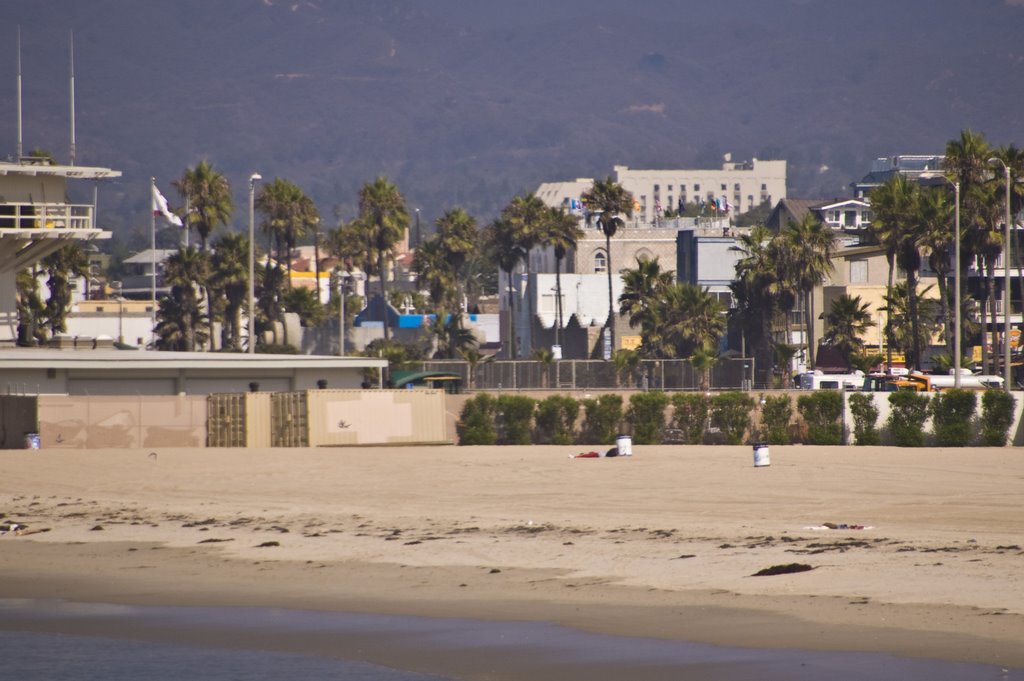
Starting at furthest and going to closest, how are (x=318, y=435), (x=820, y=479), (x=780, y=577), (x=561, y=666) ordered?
(x=318, y=435) → (x=820, y=479) → (x=780, y=577) → (x=561, y=666)

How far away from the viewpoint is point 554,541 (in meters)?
21.2

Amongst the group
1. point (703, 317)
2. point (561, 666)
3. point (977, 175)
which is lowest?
point (561, 666)

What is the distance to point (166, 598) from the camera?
18.6 metres

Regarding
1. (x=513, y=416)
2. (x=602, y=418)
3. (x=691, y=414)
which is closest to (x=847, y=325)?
(x=691, y=414)

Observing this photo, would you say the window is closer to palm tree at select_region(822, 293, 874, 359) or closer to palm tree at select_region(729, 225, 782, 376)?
palm tree at select_region(729, 225, 782, 376)

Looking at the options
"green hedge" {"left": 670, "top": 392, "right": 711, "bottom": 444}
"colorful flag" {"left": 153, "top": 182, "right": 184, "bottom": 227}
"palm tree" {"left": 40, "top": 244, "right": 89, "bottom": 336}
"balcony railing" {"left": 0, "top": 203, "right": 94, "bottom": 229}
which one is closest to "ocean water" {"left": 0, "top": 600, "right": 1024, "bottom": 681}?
"green hedge" {"left": 670, "top": 392, "right": 711, "bottom": 444}

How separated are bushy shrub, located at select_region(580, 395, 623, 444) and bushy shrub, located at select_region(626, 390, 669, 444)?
41cm

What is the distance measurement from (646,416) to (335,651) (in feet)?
89.6

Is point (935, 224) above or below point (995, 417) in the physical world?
above

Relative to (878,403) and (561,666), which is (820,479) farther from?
(561,666)

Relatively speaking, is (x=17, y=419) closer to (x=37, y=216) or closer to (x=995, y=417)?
(x=37, y=216)

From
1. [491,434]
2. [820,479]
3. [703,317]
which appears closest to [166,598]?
[820,479]

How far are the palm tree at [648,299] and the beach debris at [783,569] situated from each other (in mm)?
68519

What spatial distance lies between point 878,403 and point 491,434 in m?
11.3
